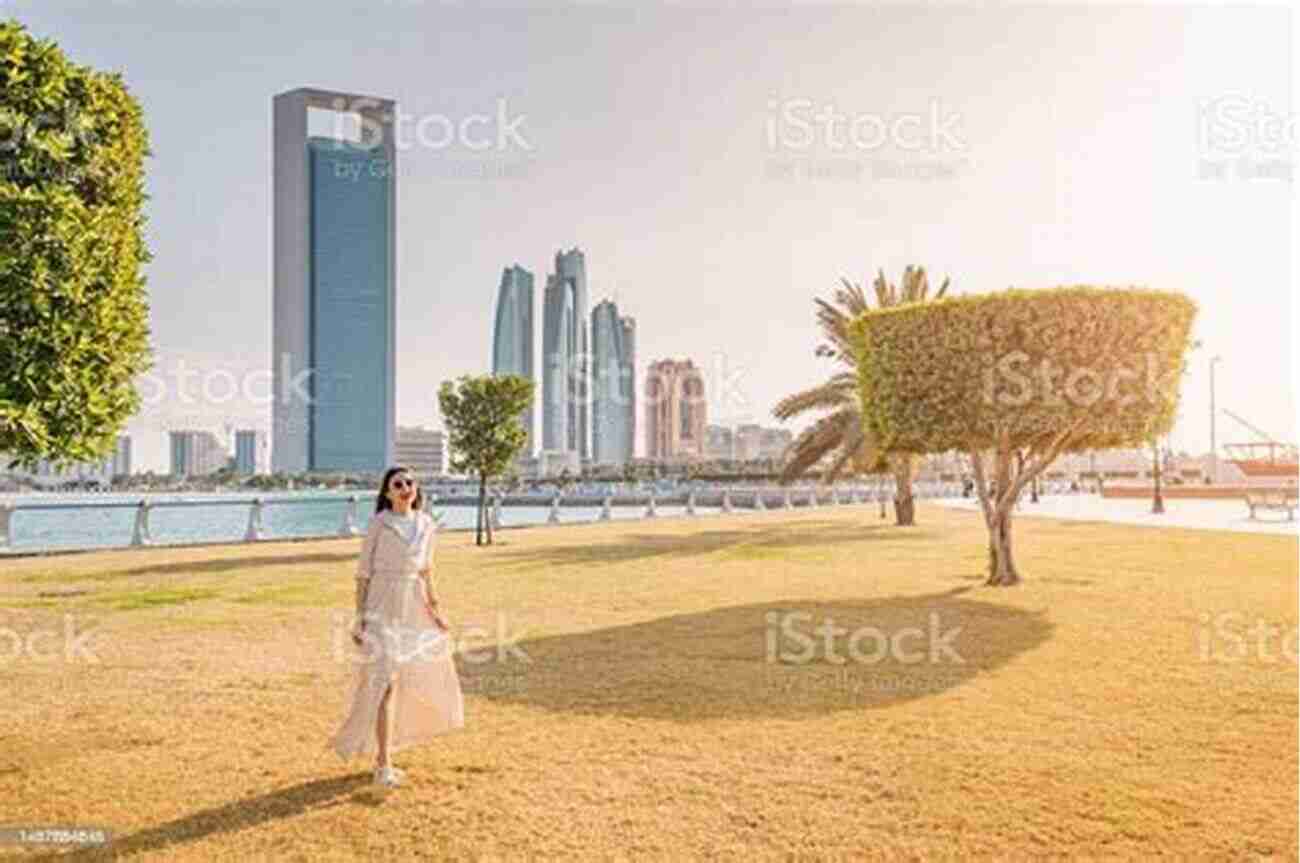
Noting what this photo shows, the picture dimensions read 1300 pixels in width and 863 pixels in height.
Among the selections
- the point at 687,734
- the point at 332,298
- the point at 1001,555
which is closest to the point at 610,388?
the point at 332,298

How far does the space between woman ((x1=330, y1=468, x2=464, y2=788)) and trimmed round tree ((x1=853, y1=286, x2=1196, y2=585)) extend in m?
13.0

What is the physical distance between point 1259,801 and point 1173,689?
348 centimetres

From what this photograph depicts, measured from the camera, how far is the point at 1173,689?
10062 mm

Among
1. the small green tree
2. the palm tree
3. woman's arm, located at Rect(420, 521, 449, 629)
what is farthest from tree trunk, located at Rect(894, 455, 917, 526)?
woman's arm, located at Rect(420, 521, 449, 629)

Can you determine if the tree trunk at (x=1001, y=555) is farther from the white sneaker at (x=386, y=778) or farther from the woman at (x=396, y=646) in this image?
the white sneaker at (x=386, y=778)

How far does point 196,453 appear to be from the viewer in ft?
367

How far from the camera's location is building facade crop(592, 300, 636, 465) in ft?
564

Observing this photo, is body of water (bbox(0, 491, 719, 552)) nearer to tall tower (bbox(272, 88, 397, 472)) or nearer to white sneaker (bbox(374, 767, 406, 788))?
white sneaker (bbox(374, 767, 406, 788))

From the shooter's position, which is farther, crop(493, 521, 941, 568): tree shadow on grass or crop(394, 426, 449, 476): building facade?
crop(394, 426, 449, 476): building facade

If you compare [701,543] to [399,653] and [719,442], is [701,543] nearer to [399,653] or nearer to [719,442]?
[399,653]

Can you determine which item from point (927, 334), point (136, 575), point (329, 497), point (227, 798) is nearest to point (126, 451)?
point (329, 497)

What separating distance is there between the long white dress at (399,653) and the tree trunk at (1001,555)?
13.9 metres

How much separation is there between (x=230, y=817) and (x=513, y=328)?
154968 millimetres

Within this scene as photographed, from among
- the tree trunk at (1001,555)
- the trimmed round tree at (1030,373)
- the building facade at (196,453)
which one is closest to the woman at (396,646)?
the trimmed round tree at (1030,373)
